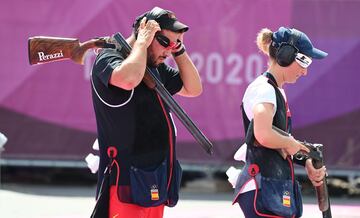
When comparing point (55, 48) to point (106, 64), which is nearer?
point (106, 64)

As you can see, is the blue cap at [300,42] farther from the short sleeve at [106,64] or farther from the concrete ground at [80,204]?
the concrete ground at [80,204]

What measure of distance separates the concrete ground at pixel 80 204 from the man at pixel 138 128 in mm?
4281

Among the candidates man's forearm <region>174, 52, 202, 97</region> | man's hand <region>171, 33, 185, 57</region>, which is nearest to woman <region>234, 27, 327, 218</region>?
man's forearm <region>174, 52, 202, 97</region>

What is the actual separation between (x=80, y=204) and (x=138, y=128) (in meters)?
5.47

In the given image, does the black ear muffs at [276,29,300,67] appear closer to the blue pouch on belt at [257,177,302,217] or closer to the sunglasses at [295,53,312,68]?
the sunglasses at [295,53,312,68]

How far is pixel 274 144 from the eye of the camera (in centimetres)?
418

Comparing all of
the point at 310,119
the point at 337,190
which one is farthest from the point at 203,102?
the point at 337,190

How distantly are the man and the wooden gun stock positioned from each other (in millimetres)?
237

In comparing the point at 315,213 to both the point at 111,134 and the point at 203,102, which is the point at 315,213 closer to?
the point at 203,102

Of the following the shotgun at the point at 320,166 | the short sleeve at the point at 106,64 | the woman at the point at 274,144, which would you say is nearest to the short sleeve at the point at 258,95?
the woman at the point at 274,144

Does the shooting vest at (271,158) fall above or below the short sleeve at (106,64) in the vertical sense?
below

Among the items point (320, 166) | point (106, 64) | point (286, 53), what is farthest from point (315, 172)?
point (106, 64)

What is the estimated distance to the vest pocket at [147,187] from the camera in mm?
4043

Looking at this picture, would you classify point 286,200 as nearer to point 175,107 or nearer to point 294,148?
point 294,148
